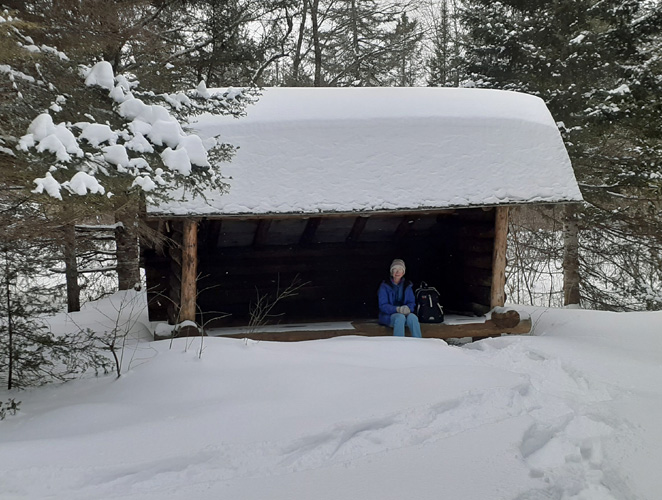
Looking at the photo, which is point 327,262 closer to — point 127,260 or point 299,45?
point 127,260

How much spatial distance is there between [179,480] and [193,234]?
159 inches

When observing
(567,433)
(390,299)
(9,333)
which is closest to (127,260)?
(390,299)

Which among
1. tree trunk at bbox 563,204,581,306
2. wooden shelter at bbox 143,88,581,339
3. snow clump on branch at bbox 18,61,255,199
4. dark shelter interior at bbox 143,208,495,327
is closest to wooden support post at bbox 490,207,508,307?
wooden shelter at bbox 143,88,581,339

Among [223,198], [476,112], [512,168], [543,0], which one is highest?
[543,0]

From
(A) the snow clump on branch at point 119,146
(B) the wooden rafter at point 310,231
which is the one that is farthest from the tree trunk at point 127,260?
(A) the snow clump on branch at point 119,146

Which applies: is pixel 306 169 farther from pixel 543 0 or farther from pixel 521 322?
pixel 543 0

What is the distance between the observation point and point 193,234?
684 centimetres

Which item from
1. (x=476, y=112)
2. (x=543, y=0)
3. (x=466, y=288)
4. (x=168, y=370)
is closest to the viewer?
(x=168, y=370)

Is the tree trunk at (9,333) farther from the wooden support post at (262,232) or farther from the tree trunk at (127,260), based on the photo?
the tree trunk at (127,260)

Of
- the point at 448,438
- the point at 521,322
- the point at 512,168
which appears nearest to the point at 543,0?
the point at 512,168

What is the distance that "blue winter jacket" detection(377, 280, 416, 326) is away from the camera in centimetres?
765

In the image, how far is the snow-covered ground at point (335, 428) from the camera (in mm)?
3193

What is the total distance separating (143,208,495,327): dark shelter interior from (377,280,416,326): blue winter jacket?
1.24m

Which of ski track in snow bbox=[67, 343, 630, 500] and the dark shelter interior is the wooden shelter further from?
ski track in snow bbox=[67, 343, 630, 500]
